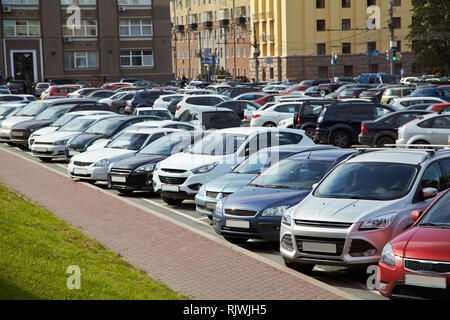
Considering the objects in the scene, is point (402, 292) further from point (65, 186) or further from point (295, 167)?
point (65, 186)

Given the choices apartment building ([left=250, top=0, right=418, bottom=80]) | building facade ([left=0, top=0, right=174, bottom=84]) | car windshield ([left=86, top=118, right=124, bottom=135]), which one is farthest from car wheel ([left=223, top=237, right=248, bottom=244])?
apartment building ([left=250, top=0, right=418, bottom=80])

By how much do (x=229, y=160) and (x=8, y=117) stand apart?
19.5 meters

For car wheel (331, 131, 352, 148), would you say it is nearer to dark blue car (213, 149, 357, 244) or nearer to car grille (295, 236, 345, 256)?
dark blue car (213, 149, 357, 244)

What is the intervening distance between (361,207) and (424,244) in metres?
1.87

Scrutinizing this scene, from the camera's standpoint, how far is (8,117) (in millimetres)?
34125

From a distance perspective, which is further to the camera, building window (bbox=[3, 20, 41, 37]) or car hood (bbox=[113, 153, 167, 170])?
building window (bbox=[3, 20, 41, 37])

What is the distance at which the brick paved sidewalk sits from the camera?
9.61 m

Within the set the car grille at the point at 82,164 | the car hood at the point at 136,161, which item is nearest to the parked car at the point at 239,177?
the car hood at the point at 136,161

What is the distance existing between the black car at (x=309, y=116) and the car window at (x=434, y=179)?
19.6 m

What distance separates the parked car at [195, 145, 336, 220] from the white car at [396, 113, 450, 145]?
32.1ft

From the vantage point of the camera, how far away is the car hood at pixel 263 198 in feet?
41.1

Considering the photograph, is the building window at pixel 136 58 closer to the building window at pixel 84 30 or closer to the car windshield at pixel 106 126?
the building window at pixel 84 30

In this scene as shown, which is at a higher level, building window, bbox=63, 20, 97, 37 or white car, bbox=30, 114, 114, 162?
building window, bbox=63, 20, 97, 37
